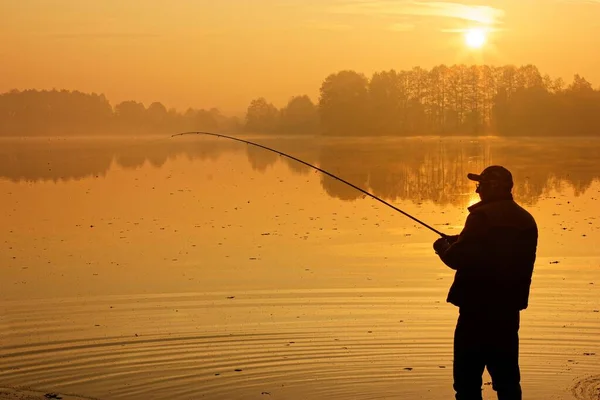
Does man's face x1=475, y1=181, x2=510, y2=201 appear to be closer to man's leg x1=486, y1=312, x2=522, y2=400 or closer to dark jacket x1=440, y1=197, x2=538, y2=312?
dark jacket x1=440, y1=197, x2=538, y2=312

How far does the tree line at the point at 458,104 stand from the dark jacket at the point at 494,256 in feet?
420

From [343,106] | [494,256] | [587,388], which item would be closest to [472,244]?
[494,256]

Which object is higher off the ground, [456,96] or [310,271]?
[456,96]

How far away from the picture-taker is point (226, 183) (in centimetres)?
4128

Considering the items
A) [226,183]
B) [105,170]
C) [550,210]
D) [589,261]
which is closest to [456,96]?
[105,170]

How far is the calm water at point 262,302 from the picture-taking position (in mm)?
10438

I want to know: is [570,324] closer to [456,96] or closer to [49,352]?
[49,352]

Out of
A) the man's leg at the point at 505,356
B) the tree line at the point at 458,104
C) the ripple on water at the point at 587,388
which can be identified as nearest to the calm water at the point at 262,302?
the ripple on water at the point at 587,388

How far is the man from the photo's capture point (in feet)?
24.5

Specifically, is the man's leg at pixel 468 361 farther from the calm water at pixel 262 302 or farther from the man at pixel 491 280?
the calm water at pixel 262 302

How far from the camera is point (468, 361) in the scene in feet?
25.4

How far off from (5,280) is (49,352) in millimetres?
5388

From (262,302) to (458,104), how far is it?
151 metres

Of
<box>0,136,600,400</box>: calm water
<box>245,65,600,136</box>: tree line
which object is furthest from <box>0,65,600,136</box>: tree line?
<box>0,136,600,400</box>: calm water
